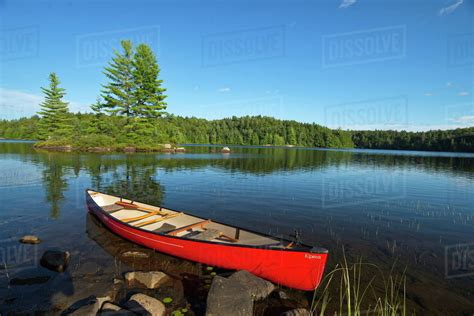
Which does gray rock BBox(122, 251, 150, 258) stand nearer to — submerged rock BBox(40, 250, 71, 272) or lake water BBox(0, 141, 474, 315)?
lake water BBox(0, 141, 474, 315)

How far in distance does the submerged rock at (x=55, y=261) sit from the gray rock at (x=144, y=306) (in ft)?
12.0

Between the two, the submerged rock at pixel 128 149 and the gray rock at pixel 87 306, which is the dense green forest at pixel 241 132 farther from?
the gray rock at pixel 87 306

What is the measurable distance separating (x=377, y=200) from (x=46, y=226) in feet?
71.0

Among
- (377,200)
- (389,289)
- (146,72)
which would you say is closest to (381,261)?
(389,289)

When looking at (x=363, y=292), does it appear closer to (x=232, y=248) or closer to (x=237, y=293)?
(x=237, y=293)

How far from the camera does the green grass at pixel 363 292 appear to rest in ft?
21.7

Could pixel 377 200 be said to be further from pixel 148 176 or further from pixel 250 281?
pixel 148 176

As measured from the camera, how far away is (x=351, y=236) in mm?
11742

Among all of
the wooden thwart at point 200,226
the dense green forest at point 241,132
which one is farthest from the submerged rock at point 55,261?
the dense green forest at point 241,132

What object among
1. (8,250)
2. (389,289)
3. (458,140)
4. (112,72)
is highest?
(112,72)

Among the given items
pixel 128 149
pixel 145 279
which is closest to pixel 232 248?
pixel 145 279

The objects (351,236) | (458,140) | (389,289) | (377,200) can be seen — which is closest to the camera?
→ (389,289)

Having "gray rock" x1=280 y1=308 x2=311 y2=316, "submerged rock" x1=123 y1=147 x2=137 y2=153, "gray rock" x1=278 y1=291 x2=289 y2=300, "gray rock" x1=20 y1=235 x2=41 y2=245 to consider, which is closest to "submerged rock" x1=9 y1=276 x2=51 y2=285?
"gray rock" x1=20 y1=235 x2=41 y2=245

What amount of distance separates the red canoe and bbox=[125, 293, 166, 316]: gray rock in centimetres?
232
